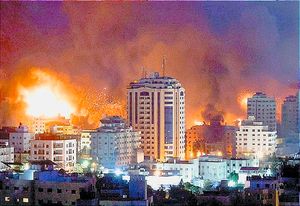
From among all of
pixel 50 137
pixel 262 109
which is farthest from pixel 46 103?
pixel 50 137

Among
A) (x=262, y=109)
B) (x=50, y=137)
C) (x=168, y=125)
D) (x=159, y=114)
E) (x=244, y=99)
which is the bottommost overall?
(x=50, y=137)

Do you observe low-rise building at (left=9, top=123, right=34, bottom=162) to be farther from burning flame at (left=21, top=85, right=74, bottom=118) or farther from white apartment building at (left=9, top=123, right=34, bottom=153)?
burning flame at (left=21, top=85, right=74, bottom=118)

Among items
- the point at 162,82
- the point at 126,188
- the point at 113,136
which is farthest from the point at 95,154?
the point at 126,188

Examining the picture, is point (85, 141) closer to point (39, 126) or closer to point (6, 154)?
point (39, 126)

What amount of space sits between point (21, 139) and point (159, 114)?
1.98 meters

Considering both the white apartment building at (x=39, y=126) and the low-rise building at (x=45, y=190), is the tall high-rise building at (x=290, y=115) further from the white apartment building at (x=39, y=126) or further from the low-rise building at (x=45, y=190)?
the low-rise building at (x=45, y=190)

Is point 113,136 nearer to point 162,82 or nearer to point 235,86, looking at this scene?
point 162,82

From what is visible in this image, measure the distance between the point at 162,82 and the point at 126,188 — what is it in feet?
24.0

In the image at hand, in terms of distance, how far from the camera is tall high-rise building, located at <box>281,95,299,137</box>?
2208 centimetres

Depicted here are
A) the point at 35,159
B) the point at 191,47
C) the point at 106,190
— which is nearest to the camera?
the point at 106,190

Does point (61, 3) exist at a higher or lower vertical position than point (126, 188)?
higher

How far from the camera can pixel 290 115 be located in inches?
880

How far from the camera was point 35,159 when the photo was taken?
58.1 feet

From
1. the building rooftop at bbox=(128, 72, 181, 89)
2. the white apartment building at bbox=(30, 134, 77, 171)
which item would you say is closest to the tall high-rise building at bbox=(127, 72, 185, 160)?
the building rooftop at bbox=(128, 72, 181, 89)
